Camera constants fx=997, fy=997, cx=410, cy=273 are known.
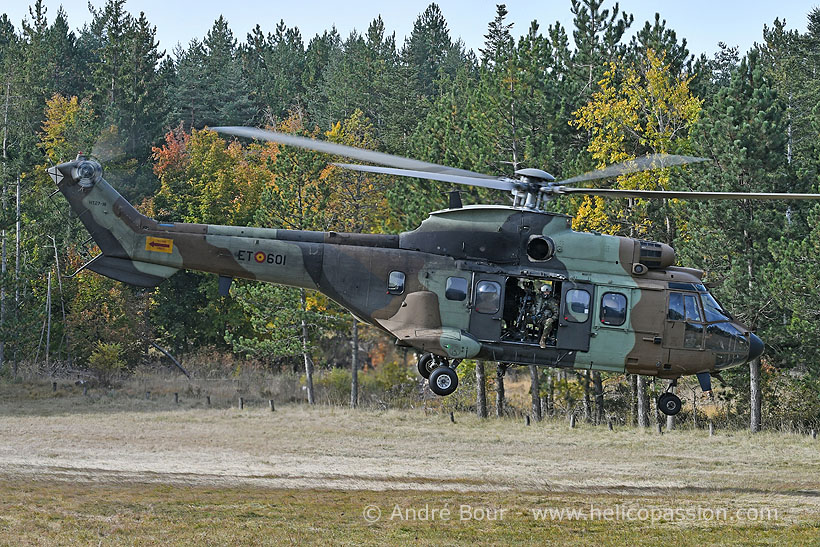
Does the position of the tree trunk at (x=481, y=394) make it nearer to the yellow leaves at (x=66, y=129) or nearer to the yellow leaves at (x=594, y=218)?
the yellow leaves at (x=594, y=218)

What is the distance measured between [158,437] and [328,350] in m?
19.2

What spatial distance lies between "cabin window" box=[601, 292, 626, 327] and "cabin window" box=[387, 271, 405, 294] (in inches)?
142

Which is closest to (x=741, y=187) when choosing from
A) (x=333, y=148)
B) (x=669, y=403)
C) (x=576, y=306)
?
(x=669, y=403)

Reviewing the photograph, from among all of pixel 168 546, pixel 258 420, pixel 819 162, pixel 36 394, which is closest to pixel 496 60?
pixel 819 162

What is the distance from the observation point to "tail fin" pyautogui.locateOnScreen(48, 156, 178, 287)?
18.6m

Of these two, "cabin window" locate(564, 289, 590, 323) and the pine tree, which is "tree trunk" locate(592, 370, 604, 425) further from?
"cabin window" locate(564, 289, 590, 323)

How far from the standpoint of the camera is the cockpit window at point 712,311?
716 inches

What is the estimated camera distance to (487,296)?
17.7 meters

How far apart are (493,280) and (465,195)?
69.0 feet

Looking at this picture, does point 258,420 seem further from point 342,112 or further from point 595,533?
point 342,112

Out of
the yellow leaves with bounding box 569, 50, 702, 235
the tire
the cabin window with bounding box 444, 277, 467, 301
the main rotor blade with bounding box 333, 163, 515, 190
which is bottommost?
the tire

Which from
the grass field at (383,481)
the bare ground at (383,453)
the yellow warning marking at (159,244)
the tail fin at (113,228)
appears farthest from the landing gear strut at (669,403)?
the yellow warning marking at (159,244)

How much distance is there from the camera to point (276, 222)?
4041 centimetres

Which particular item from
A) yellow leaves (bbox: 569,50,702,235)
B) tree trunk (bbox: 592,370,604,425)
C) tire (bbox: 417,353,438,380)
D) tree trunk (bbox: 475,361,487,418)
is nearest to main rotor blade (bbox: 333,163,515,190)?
tire (bbox: 417,353,438,380)
